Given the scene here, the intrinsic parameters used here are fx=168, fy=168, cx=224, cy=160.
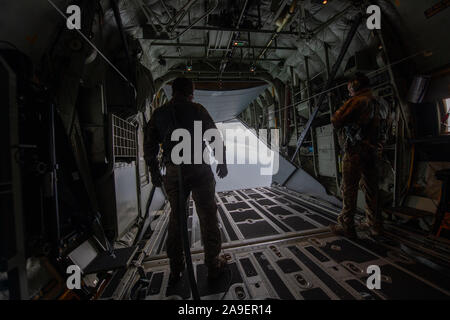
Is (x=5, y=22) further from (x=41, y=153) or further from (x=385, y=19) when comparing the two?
(x=385, y=19)

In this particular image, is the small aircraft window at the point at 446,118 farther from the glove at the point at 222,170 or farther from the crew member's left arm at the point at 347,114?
the glove at the point at 222,170

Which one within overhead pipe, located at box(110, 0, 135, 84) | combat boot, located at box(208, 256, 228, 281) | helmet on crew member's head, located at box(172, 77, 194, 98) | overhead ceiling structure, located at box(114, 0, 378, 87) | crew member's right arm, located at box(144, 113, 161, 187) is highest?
overhead ceiling structure, located at box(114, 0, 378, 87)

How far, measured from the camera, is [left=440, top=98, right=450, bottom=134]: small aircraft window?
2434mm

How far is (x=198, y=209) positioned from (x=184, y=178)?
362 millimetres

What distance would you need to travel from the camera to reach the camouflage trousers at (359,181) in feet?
7.62

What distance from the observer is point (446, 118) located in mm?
2453

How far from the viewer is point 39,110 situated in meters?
1.46

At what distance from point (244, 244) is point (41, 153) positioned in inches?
97.2

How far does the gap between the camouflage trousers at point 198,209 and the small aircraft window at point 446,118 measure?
11.6 ft

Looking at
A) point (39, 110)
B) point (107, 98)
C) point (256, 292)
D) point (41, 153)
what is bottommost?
point (256, 292)

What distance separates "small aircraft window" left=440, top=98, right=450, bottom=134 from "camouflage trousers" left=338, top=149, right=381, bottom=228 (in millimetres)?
1243

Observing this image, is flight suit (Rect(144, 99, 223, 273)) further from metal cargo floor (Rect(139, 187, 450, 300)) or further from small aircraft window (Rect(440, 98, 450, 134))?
small aircraft window (Rect(440, 98, 450, 134))

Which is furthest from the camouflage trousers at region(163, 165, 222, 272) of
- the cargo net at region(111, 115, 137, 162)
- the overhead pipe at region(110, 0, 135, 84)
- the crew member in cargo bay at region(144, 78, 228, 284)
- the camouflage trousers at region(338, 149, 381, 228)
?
the overhead pipe at region(110, 0, 135, 84)
